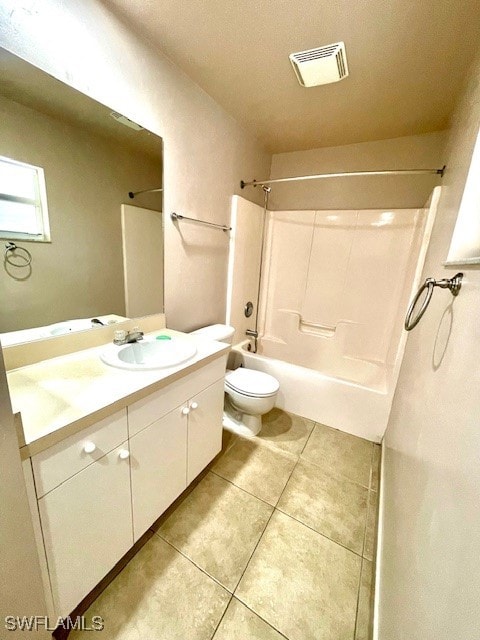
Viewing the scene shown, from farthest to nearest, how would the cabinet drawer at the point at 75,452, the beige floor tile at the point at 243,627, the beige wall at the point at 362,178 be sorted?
the beige wall at the point at 362,178, the beige floor tile at the point at 243,627, the cabinet drawer at the point at 75,452

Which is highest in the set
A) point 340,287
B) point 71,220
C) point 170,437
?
point 71,220

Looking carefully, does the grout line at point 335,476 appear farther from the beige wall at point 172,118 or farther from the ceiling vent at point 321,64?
the ceiling vent at point 321,64

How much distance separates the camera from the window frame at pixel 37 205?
882 mm

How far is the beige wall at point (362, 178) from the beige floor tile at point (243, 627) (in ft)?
8.86

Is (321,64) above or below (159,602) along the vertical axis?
above

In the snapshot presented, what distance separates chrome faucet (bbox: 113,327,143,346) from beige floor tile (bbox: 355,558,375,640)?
148cm

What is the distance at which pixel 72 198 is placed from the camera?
1065 millimetres

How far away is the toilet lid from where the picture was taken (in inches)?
64.6

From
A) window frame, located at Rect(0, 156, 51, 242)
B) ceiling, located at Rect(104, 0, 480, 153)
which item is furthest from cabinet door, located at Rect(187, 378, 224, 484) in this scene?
ceiling, located at Rect(104, 0, 480, 153)

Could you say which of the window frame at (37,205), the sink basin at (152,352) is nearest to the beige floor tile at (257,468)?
the sink basin at (152,352)

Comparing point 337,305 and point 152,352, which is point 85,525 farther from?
point 337,305

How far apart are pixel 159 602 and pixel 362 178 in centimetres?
298

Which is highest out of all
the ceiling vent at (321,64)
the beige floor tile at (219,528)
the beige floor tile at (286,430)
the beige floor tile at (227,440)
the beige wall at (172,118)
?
the ceiling vent at (321,64)

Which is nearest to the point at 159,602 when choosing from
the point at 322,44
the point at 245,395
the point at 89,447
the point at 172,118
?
the point at 89,447
